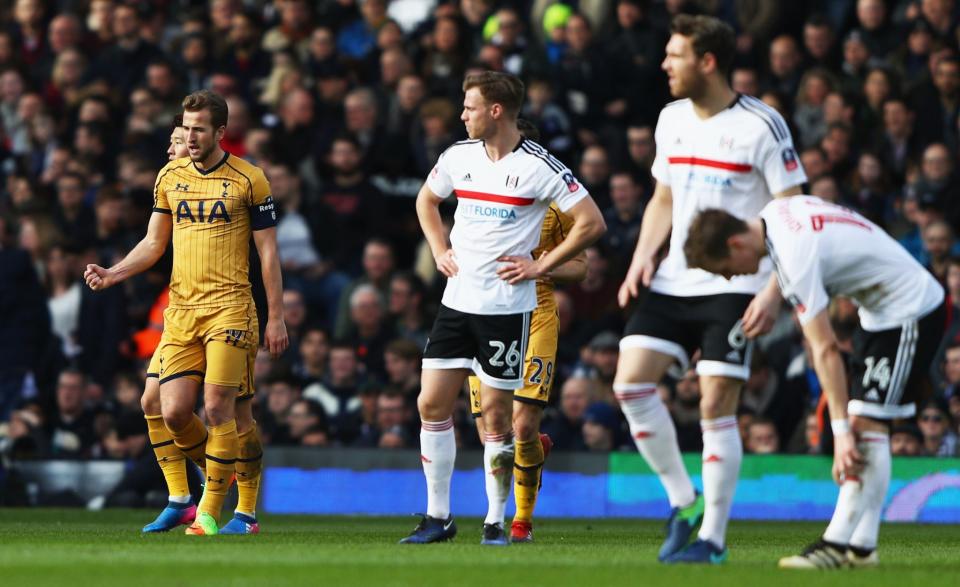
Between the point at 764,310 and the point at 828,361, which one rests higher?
the point at 764,310

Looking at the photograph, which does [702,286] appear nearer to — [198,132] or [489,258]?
[489,258]

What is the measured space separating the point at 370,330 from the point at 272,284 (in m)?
6.40

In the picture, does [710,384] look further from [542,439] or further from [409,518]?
[409,518]

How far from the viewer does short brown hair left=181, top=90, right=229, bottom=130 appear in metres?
10.6

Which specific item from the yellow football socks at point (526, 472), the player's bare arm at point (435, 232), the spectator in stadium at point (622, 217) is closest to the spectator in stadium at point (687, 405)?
the spectator in stadium at point (622, 217)

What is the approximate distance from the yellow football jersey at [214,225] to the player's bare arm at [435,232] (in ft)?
3.00

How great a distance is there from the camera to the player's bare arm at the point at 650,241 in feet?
28.1

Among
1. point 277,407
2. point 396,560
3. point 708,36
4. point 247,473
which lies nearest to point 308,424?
point 277,407

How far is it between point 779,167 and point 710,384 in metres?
1.06

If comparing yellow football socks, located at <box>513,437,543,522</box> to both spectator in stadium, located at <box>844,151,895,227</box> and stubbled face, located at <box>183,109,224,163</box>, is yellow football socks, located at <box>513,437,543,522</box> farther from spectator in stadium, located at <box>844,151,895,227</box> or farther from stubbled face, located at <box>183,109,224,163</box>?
spectator in stadium, located at <box>844,151,895,227</box>

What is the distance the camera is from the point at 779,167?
8477 mm

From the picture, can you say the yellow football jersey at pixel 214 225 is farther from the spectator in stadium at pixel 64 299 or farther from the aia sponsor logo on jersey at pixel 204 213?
the spectator in stadium at pixel 64 299

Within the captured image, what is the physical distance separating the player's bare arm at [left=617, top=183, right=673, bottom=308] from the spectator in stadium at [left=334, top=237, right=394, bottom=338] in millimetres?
8696

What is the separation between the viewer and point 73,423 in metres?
16.8
